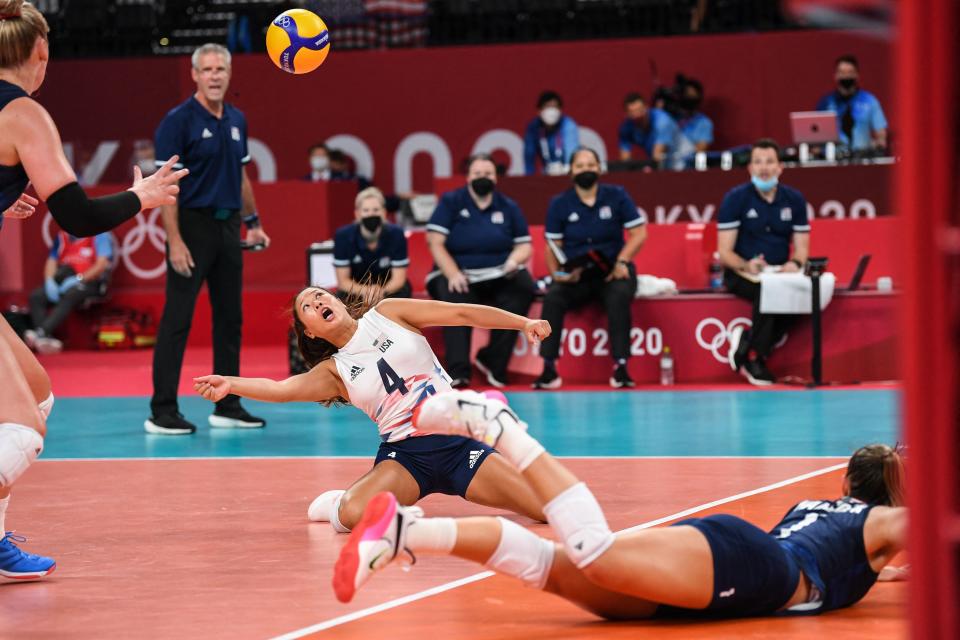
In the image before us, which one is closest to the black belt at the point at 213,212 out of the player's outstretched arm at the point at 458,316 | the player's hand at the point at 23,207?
the player's outstretched arm at the point at 458,316

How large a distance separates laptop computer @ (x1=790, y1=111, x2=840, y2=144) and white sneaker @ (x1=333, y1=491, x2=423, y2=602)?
10.9 metres

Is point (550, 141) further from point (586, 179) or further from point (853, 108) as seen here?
point (586, 179)

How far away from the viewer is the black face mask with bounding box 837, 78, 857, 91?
1516 cm

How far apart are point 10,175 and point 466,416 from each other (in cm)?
188

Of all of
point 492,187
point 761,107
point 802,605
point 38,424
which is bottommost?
point 802,605

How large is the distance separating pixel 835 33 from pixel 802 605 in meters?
13.6

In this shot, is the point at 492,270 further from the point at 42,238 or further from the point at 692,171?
the point at 42,238

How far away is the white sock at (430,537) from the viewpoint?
4.02 metres

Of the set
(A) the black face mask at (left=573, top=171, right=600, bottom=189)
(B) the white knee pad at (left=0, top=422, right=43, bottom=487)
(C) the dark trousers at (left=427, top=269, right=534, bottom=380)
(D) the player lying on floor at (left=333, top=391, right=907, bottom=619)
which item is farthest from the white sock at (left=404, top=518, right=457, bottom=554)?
(A) the black face mask at (left=573, top=171, right=600, bottom=189)

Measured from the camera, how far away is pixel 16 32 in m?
4.74

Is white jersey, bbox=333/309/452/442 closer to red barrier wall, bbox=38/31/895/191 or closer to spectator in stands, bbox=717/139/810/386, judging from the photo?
spectator in stands, bbox=717/139/810/386

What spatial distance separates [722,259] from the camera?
11766mm

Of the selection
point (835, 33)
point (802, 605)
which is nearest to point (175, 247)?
point (802, 605)

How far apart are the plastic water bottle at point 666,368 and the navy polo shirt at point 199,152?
14.1 feet
